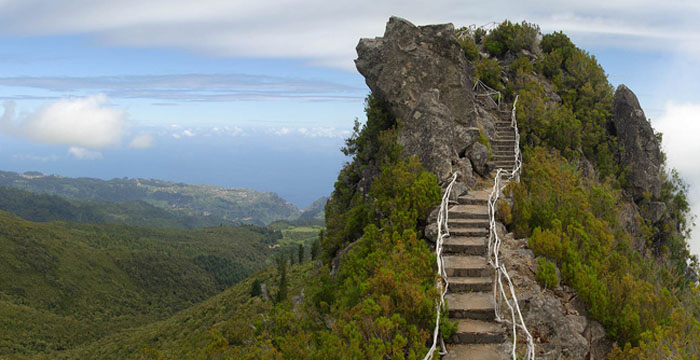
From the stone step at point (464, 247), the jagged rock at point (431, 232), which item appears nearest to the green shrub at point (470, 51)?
the jagged rock at point (431, 232)

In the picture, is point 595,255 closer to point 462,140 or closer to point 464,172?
point 464,172

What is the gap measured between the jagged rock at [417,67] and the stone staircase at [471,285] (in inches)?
217

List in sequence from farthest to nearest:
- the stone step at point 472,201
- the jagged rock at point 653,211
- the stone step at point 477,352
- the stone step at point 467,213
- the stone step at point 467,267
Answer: the jagged rock at point 653,211
the stone step at point 472,201
the stone step at point 467,213
the stone step at point 467,267
the stone step at point 477,352

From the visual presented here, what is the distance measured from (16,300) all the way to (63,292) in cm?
904

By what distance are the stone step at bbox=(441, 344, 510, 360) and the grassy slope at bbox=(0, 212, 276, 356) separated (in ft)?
268

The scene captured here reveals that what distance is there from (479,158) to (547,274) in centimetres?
721

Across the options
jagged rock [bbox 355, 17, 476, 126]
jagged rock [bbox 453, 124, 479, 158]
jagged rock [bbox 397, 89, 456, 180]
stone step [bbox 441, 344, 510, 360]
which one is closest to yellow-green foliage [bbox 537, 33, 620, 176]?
jagged rock [bbox 355, 17, 476, 126]

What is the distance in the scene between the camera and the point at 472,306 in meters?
6.32

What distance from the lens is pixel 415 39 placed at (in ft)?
50.5

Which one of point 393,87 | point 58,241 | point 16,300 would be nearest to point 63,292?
point 16,300

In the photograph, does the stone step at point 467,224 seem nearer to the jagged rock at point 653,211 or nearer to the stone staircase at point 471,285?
the stone staircase at point 471,285

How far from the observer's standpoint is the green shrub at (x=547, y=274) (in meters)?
6.47

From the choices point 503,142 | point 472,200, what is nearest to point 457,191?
point 472,200

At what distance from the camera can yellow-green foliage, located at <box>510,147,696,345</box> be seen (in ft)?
19.1
